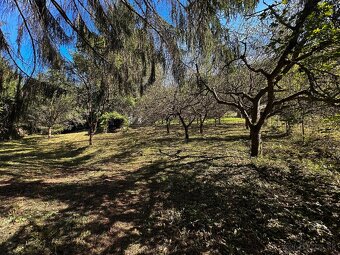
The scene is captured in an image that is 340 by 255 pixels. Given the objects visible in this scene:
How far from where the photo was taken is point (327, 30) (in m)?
3.15

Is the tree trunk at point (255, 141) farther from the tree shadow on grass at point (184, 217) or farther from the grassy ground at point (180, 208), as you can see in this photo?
the tree shadow on grass at point (184, 217)

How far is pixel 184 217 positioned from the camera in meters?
3.80

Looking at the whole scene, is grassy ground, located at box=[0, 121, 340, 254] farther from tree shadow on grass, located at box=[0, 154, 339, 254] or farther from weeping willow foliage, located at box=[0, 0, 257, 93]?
weeping willow foliage, located at box=[0, 0, 257, 93]

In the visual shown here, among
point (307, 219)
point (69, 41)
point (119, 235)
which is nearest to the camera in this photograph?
point (69, 41)

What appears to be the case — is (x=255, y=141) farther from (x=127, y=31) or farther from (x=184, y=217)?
(x=127, y=31)

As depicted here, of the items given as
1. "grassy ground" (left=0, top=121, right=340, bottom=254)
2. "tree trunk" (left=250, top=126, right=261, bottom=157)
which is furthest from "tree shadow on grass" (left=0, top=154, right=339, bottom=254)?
"tree trunk" (left=250, top=126, right=261, bottom=157)

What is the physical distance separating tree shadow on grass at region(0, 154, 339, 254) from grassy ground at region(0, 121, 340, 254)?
15 millimetres

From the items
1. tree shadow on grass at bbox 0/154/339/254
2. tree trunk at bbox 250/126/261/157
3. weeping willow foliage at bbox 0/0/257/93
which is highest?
weeping willow foliage at bbox 0/0/257/93

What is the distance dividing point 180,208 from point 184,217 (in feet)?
1.19

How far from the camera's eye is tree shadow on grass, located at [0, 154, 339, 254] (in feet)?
9.89

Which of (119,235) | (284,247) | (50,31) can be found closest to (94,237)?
Answer: (119,235)

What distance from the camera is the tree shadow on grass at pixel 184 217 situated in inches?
119

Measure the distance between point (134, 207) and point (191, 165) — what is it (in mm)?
3117

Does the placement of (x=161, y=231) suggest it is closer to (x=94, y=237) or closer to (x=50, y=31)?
(x=94, y=237)
